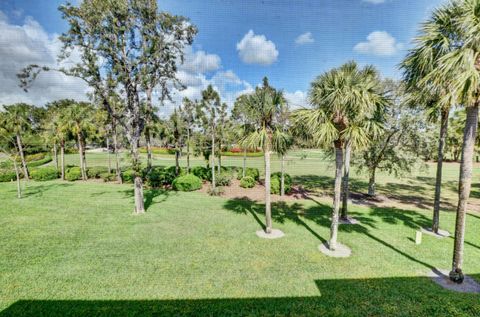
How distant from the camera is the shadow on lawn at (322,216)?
10.3 metres

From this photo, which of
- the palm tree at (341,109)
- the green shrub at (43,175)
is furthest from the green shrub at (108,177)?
the palm tree at (341,109)

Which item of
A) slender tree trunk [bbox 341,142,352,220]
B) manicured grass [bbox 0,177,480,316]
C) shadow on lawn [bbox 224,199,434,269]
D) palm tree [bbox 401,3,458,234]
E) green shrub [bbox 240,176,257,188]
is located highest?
palm tree [bbox 401,3,458,234]

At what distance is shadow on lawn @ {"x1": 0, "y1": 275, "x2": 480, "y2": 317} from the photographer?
4871mm

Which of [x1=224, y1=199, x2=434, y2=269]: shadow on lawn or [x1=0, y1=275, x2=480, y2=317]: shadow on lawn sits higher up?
[x1=0, y1=275, x2=480, y2=317]: shadow on lawn

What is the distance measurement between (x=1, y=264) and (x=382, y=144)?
63.5ft

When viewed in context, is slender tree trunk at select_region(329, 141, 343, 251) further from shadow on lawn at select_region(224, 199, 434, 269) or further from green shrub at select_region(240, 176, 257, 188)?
green shrub at select_region(240, 176, 257, 188)

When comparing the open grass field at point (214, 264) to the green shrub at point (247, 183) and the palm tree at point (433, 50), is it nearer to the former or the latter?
the palm tree at point (433, 50)

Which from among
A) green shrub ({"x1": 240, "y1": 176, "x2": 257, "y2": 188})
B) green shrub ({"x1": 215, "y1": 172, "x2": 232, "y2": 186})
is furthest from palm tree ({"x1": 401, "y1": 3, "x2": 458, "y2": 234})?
green shrub ({"x1": 215, "y1": 172, "x2": 232, "y2": 186})

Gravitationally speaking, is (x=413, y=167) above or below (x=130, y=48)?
below

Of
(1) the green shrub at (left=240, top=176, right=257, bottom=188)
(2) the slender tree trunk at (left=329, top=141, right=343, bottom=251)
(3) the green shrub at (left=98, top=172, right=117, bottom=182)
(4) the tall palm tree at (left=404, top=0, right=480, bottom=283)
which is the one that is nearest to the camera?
(4) the tall palm tree at (left=404, top=0, right=480, bottom=283)

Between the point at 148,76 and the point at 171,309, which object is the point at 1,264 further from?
the point at 148,76

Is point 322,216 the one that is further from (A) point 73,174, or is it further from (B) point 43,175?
(B) point 43,175

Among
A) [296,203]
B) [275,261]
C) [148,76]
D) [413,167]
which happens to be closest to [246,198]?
[296,203]

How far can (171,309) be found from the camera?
4.99 m
